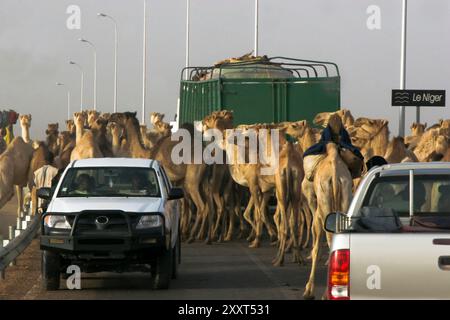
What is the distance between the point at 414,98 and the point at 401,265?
67.4 feet

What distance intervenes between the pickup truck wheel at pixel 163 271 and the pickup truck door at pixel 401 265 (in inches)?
296

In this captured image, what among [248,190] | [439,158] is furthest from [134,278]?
[248,190]

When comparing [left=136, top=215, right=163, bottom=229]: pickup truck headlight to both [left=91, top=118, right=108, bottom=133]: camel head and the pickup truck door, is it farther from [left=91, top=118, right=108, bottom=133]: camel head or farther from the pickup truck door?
[left=91, top=118, right=108, bottom=133]: camel head

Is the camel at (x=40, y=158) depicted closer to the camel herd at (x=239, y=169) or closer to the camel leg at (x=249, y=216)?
the camel herd at (x=239, y=169)

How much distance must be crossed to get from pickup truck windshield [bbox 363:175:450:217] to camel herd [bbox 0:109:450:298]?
6498mm

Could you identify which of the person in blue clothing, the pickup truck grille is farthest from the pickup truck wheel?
the person in blue clothing

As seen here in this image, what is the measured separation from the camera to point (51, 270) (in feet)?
53.5

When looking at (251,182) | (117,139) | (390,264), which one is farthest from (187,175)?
(390,264)

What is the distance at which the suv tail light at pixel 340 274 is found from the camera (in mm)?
9102

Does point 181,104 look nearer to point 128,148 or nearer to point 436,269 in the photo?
point 128,148

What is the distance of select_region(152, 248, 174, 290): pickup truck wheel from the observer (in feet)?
53.9

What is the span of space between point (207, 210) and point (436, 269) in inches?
660

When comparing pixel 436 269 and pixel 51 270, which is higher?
pixel 436 269

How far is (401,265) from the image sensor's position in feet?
29.3
